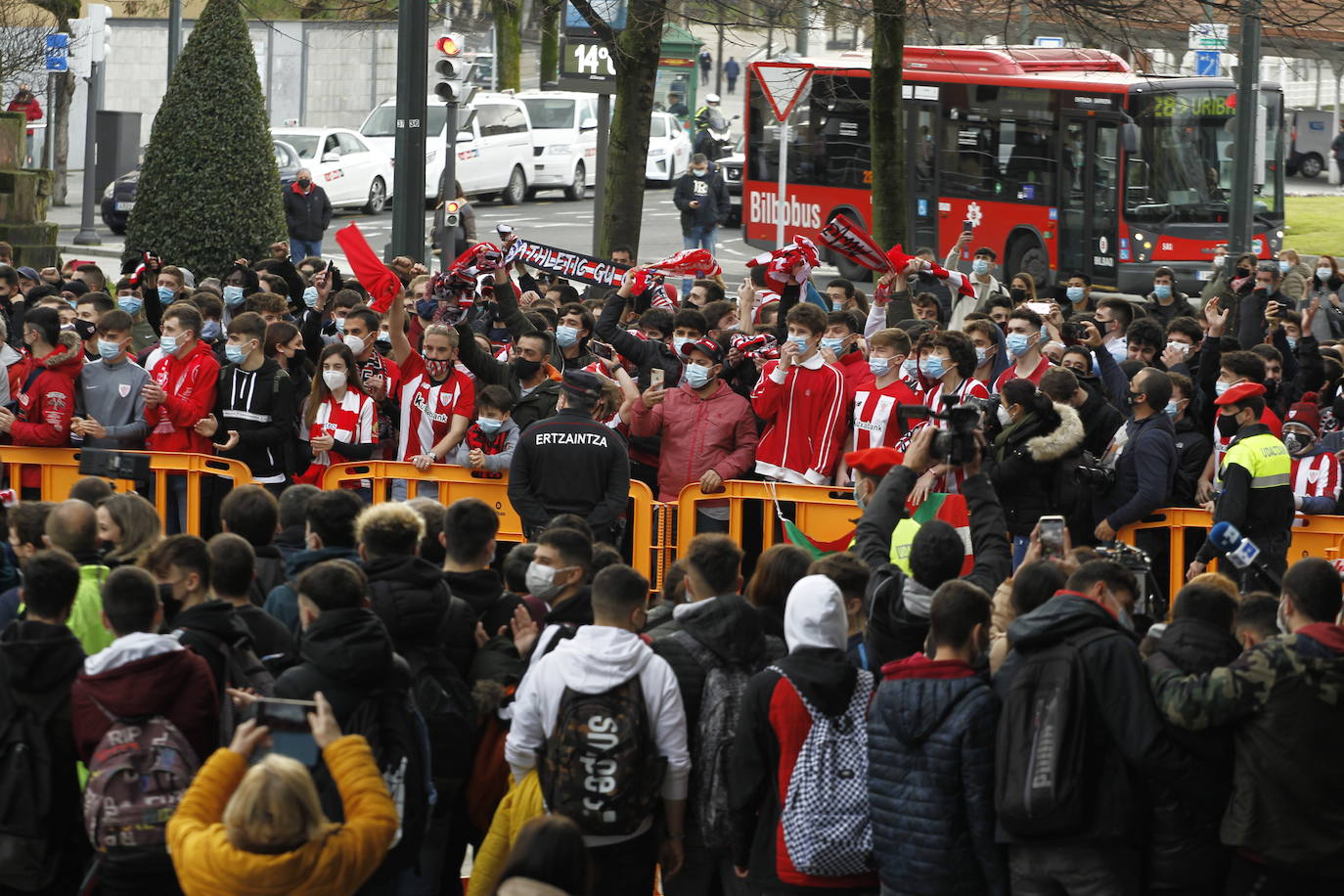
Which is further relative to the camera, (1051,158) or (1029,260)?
(1029,260)

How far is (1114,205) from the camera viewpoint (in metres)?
24.3

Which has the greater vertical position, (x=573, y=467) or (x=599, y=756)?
(x=573, y=467)

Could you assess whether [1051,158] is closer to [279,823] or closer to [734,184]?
[734,184]

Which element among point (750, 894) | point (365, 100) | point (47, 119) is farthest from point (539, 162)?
point (750, 894)

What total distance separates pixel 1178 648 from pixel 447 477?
5.93 meters

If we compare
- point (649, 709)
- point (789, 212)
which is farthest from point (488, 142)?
point (649, 709)

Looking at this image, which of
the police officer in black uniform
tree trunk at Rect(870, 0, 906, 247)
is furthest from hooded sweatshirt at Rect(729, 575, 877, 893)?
tree trunk at Rect(870, 0, 906, 247)

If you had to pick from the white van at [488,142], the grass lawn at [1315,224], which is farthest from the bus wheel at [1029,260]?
the white van at [488,142]

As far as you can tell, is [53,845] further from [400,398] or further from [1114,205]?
[1114,205]

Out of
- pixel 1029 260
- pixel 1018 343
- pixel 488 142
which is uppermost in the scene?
pixel 488 142

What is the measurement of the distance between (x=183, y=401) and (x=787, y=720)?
5995 millimetres

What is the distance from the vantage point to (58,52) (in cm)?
2783

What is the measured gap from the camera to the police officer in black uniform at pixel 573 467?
9531mm

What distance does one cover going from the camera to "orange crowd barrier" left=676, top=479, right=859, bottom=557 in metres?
10.3
